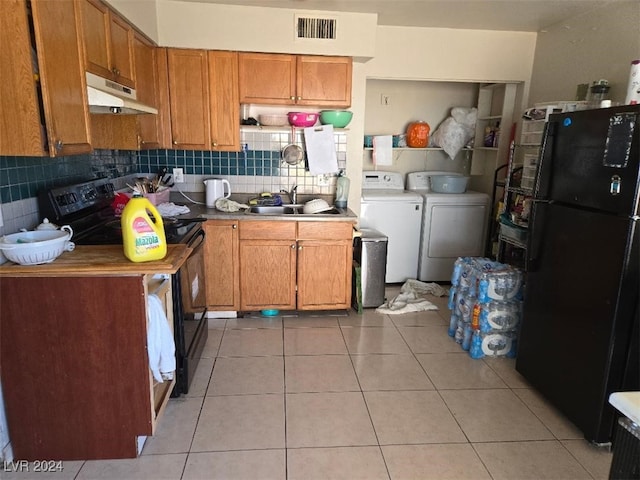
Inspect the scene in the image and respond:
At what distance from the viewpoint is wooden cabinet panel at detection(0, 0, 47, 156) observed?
1.40m

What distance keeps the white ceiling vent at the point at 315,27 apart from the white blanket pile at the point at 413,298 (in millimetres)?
2203

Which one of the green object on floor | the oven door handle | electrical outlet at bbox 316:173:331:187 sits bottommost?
the green object on floor

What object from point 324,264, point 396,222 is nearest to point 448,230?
point 396,222

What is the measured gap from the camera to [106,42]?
2.15 m

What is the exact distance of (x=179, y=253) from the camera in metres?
1.77

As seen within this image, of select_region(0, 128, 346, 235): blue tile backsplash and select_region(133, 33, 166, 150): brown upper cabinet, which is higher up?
select_region(133, 33, 166, 150): brown upper cabinet

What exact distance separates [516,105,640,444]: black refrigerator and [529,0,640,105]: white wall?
1067mm

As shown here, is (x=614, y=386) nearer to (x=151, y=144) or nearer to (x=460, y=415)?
(x=460, y=415)

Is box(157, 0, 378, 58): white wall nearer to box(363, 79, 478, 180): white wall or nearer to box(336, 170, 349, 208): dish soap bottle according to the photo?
box(336, 170, 349, 208): dish soap bottle

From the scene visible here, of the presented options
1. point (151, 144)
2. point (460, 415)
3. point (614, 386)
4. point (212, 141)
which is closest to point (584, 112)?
point (614, 386)

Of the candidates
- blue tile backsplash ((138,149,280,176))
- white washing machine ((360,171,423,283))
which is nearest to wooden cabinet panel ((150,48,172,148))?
blue tile backsplash ((138,149,280,176))

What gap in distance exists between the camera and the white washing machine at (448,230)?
397 cm

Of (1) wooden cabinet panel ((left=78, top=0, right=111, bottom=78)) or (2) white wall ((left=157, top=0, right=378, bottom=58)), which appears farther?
(2) white wall ((left=157, top=0, right=378, bottom=58))

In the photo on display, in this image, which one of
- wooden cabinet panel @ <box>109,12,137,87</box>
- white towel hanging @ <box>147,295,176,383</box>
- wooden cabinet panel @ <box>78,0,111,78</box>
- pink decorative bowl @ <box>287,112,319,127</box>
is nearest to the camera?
white towel hanging @ <box>147,295,176,383</box>
